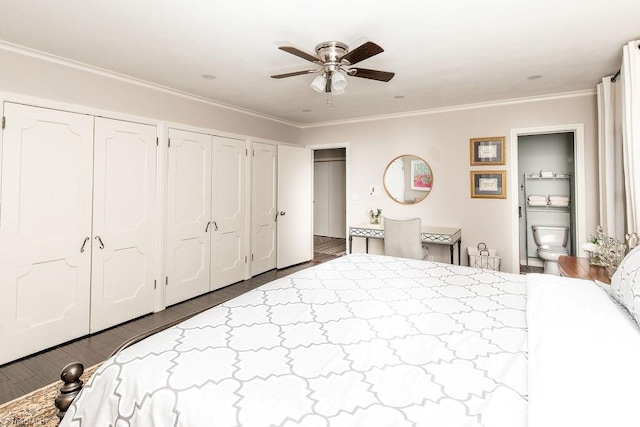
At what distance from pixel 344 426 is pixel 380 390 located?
0.19m

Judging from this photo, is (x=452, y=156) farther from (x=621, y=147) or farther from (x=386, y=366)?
(x=386, y=366)

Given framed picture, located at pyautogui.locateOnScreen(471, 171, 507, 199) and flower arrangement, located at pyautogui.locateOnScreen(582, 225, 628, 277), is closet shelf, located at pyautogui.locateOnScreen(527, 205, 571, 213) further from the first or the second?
flower arrangement, located at pyautogui.locateOnScreen(582, 225, 628, 277)

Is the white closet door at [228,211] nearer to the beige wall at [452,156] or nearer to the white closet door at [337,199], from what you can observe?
the beige wall at [452,156]

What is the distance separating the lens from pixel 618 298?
1.57 metres

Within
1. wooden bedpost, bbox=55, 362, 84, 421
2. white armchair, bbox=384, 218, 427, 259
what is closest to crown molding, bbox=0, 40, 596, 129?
white armchair, bbox=384, 218, 427, 259

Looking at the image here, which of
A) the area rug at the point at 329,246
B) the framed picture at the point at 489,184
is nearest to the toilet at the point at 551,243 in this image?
the framed picture at the point at 489,184

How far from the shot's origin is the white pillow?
1355 millimetres

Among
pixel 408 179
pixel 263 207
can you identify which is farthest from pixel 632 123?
pixel 263 207

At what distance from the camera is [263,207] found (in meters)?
4.80

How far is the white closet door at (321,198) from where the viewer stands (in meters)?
8.33

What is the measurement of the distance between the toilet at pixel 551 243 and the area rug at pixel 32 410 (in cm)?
570

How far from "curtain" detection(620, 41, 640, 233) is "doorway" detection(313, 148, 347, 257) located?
5.59 meters

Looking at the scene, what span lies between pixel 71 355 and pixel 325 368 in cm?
255

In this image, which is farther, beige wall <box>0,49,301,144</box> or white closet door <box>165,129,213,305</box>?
white closet door <box>165,129,213,305</box>
